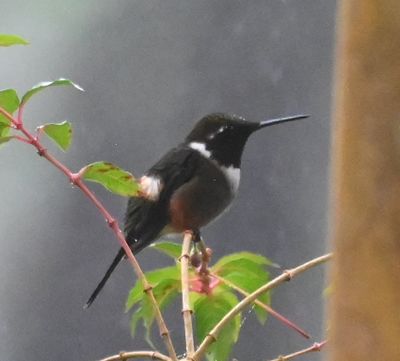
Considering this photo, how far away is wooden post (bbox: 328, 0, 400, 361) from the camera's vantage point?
0.32 meters

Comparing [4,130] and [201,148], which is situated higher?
[4,130]

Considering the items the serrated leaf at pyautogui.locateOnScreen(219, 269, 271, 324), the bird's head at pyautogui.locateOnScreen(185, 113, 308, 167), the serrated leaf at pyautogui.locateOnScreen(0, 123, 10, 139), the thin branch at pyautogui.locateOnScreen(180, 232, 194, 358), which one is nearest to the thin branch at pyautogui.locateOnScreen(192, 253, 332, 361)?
the thin branch at pyautogui.locateOnScreen(180, 232, 194, 358)

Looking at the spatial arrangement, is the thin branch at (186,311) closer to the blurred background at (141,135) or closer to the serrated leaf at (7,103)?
the serrated leaf at (7,103)

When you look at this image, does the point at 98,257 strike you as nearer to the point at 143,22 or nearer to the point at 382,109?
the point at 143,22

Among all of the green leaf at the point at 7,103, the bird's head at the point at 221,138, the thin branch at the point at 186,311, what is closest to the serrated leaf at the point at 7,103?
the green leaf at the point at 7,103

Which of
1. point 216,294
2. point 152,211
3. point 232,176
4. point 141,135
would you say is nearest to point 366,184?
point 216,294

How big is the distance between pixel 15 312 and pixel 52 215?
0.53ft

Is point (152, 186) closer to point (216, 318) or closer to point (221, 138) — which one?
point (221, 138)

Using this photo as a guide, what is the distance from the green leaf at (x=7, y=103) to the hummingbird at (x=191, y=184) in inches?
9.7

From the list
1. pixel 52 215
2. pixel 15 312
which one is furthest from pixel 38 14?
pixel 15 312

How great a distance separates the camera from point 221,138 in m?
1.02

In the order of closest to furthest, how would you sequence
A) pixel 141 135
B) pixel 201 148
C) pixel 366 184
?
1. pixel 366 184
2. pixel 201 148
3. pixel 141 135

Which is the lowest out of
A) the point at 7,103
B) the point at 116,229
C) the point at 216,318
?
the point at 216,318

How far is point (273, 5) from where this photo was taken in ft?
4.51
